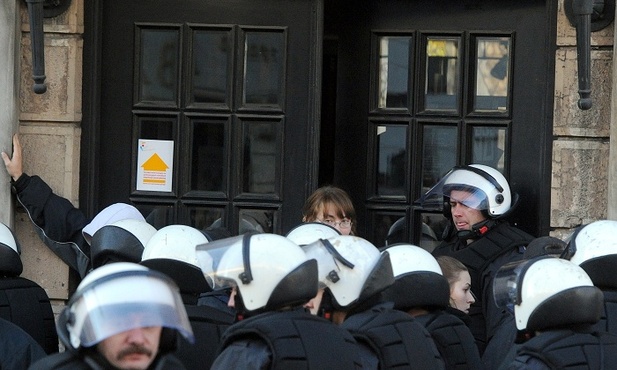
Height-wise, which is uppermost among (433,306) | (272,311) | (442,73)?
(442,73)

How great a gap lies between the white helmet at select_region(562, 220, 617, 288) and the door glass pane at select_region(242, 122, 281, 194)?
2118 millimetres

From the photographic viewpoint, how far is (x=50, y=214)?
278 inches

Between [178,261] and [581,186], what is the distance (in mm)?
2605

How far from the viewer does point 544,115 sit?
721 cm

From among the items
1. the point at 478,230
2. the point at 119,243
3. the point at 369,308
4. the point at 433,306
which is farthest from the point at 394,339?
the point at 478,230

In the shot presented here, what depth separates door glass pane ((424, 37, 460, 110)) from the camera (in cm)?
733

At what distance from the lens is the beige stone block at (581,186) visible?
23.2ft

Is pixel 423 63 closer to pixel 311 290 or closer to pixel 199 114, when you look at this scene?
pixel 199 114

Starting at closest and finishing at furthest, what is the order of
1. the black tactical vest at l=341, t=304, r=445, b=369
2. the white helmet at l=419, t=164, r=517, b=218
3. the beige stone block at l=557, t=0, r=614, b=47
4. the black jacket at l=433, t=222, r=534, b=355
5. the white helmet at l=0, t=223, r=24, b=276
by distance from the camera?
the black tactical vest at l=341, t=304, r=445, b=369, the white helmet at l=0, t=223, r=24, b=276, the black jacket at l=433, t=222, r=534, b=355, the white helmet at l=419, t=164, r=517, b=218, the beige stone block at l=557, t=0, r=614, b=47

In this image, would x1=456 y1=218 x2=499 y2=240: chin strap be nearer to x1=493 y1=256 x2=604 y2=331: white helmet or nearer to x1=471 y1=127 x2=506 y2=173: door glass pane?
x1=471 y1=127 x2=506 y2=173: door glass pane

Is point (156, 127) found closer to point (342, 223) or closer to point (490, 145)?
point (342, 223)

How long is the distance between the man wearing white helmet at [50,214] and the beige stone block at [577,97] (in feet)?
7.45

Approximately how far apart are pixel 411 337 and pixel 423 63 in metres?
2.90

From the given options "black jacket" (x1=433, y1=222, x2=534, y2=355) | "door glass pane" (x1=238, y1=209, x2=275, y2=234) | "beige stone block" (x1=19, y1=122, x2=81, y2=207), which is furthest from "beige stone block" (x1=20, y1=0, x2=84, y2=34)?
"black jacket" (x1=433, y1=222, x2=534, y2=355)
